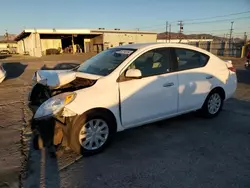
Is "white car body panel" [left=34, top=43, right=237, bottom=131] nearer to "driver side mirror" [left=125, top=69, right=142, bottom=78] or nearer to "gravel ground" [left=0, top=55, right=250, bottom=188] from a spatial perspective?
"driver side mirror" [left=125, top=69, right=142, bottom=78]

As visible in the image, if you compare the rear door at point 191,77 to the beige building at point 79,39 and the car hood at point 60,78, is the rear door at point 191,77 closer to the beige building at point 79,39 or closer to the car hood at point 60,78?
the car hood at point 60,78

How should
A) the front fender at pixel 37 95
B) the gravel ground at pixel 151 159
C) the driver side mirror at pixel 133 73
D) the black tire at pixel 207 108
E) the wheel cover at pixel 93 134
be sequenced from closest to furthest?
the gravel ground at pixel 151 159 → the wheel cover at pixel 93 134 → the driver side mirror at pixel 133 73 → the front fender at pixel 37 95 → the black tire at pixel 207 108

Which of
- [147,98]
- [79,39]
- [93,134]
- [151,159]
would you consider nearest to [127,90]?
[147,98]

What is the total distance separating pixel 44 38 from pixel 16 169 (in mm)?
45457

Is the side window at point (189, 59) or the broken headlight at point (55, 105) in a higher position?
the side window at point (189, 59)

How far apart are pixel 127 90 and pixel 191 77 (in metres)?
1.52

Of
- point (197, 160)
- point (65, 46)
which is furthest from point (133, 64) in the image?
point (65, 46)

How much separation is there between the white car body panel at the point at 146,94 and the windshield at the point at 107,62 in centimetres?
13

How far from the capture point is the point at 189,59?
15.6 feet

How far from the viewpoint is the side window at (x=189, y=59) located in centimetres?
458

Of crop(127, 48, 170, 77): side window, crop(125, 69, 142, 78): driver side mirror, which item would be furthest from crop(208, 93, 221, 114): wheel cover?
crop(125, 69, 142, 78): driver side mirror

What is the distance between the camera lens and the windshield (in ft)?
13.3

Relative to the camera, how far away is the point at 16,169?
3326 mm

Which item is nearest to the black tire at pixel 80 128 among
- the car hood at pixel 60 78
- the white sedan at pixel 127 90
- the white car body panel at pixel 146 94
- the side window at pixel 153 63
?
the white sedan at pixel 127 90
